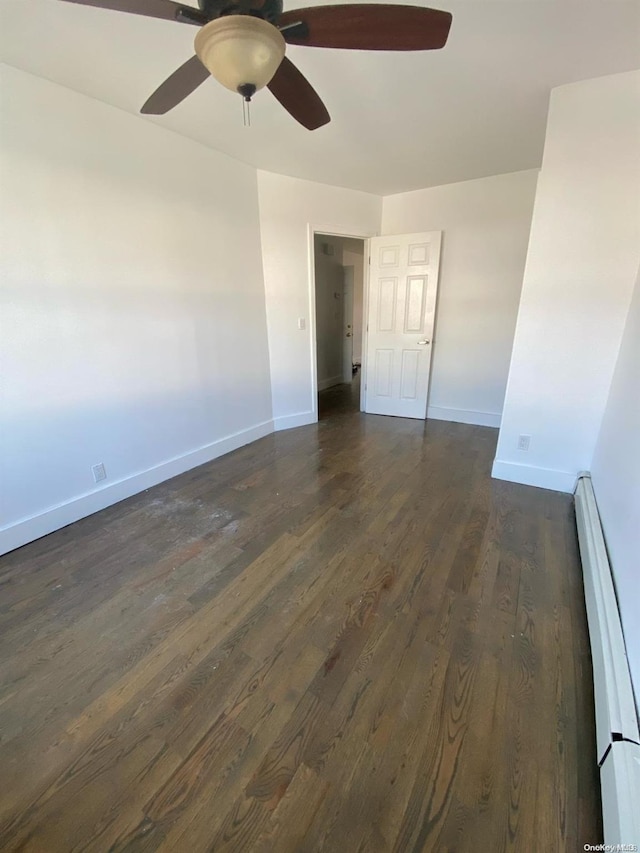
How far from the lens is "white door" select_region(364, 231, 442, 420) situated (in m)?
3.75

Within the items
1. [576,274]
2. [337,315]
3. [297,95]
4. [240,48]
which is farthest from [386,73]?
[337,315]

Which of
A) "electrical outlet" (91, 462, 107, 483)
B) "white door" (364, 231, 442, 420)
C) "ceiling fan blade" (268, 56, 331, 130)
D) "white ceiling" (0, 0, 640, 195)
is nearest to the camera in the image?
"ceiling fan blade" (268, 56, 331, 130)

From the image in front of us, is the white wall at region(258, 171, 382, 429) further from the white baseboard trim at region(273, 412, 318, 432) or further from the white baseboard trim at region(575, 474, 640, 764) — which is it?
the white baseboard trim at region(575, 474, 640, 764)

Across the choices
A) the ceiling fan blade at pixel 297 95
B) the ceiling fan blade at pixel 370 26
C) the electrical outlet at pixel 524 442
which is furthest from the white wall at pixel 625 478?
the ceiling fan blade at pixel 297 95

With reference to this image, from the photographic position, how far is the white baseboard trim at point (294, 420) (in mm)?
3910

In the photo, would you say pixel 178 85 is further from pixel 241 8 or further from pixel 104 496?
pixel 104 496

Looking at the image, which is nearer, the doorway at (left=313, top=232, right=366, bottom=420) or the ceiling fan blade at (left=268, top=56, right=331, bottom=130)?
the ceiling fan blade at (left=268, top=56, right=331, bottom=130)

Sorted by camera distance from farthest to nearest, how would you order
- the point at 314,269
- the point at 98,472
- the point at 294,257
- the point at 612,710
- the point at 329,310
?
1. the point at 329,310
2. the point at 314,269
3. the point at 294,257
4. the point at 98,472
5. the point at 612,710

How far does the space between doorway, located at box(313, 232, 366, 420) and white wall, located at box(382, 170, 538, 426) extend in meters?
1.27

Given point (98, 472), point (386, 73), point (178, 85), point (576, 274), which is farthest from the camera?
point (98, 472)

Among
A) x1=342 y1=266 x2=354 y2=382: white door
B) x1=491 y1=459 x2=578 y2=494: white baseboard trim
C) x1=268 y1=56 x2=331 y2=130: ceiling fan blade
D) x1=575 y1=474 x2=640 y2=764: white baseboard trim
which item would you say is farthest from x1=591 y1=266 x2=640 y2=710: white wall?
x1=342 y1=266 x2=354 y2=382: white door

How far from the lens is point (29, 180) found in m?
1.86

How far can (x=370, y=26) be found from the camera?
109 cm

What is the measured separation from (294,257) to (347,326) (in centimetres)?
271
